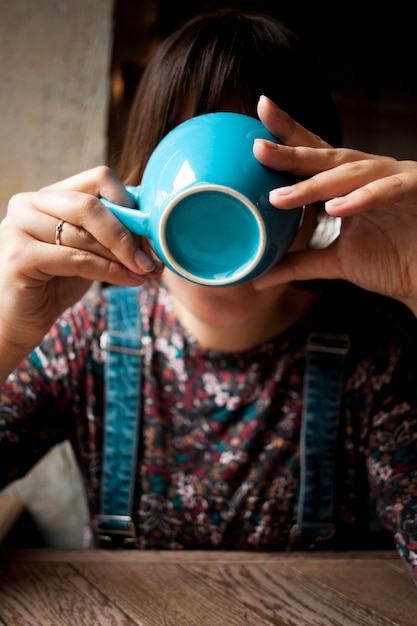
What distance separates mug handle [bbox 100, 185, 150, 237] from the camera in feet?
2.25

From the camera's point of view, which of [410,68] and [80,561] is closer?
[80,561]

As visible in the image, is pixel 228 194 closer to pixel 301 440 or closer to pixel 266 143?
pixel 266 143

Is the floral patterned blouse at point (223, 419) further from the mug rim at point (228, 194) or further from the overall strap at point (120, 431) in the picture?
the mug rim at point (228, 194)

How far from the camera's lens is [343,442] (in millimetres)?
1122

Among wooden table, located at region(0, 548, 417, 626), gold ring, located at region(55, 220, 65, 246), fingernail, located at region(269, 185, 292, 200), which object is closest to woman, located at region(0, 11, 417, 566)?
gold ring, located at region(55, 220, 65, 246)

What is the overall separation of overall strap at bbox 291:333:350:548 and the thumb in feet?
0.83

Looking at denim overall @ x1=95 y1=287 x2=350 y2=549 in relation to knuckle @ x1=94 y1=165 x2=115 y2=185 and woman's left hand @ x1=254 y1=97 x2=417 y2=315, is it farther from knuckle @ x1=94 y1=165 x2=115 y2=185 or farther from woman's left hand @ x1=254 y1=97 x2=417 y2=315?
knuckle @ x1=94 y1=165 x2=115 y2=185

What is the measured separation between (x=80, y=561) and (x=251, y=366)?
48 cm

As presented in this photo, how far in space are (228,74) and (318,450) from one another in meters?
0.66

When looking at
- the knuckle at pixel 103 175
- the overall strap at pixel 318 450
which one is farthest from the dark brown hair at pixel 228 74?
the overall strap at pixel 318 450

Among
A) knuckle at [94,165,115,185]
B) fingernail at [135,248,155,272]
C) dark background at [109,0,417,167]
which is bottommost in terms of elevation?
fingernail at [135,248,155,272]

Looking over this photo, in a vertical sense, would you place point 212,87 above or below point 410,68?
below

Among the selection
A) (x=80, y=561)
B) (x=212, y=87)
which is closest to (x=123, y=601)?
(x=80, y=561)

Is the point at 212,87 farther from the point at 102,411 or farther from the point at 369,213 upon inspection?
the point at 102,411
